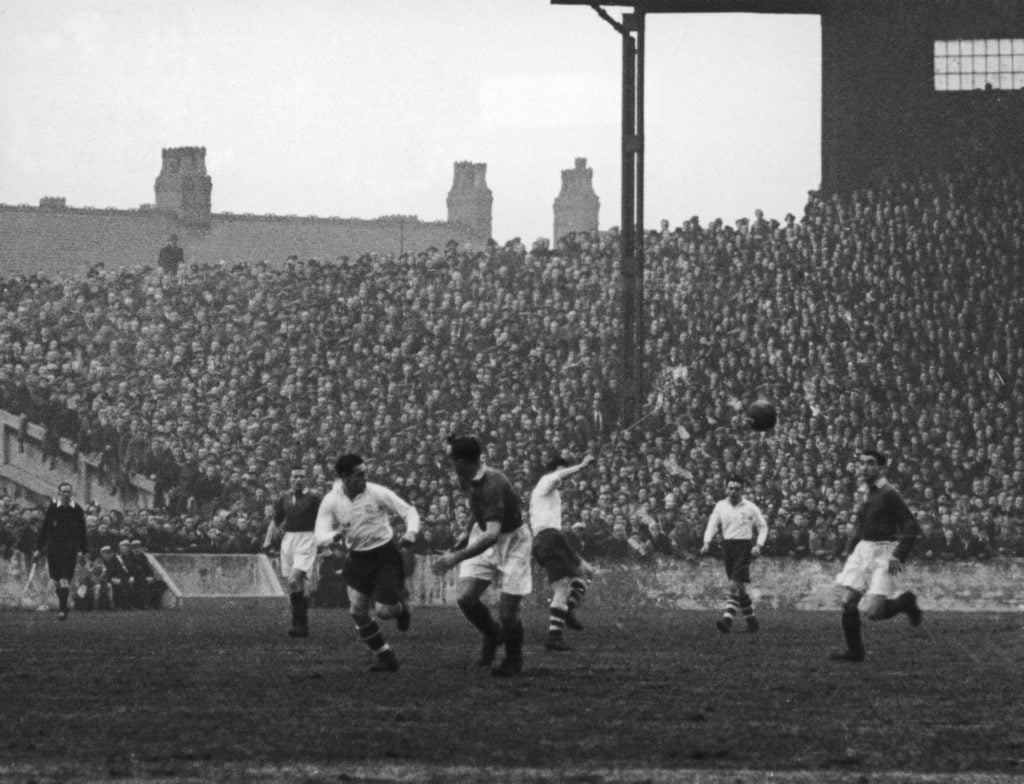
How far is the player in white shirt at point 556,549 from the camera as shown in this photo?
19.5 metres

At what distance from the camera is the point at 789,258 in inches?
1389

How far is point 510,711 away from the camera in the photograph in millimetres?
11781

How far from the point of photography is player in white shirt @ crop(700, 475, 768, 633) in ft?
75.1

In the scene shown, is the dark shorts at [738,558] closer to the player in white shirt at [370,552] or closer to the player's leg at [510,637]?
the player in white shirt at [370,552]

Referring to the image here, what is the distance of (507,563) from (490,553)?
17 centimetres

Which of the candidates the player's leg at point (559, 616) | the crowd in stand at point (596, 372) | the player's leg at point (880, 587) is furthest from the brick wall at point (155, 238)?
the player's leg at point (880, 587)

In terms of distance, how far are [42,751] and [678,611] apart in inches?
812

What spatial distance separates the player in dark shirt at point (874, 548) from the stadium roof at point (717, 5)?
19.0 meters

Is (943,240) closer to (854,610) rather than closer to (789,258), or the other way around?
(789,258)

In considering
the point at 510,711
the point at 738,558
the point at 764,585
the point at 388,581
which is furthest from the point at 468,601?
the point at 764,585

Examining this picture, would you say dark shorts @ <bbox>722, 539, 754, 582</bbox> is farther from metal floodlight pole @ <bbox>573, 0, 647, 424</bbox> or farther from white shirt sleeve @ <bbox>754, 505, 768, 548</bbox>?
metal floodlight pole @ <bbox>573, 0, 647, 424</bbox>

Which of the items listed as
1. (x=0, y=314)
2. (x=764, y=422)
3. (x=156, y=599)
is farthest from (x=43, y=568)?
(x=764, y=422)

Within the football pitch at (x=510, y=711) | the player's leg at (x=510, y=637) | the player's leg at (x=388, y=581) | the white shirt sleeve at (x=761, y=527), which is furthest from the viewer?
A: the white shirt sleeve at (x=761, y=527)

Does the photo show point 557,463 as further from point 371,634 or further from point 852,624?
point 371,634
